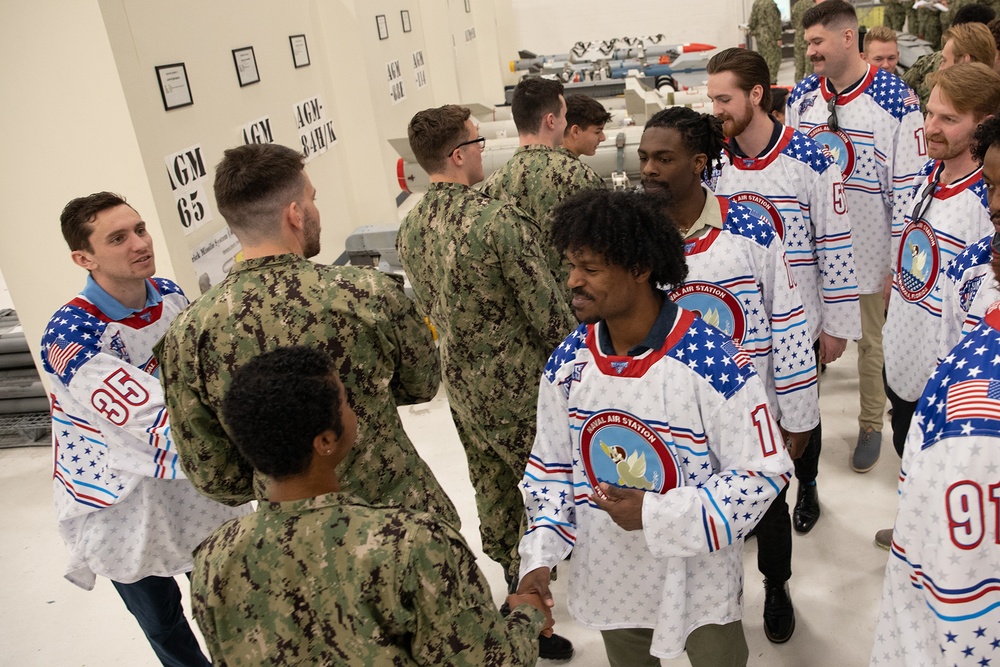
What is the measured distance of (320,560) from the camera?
4.10 ft

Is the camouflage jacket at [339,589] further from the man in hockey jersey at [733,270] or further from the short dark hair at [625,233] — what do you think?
the man in hockey jersey at [733,270]

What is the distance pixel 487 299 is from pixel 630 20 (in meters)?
11.8

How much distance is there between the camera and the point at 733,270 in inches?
84.4

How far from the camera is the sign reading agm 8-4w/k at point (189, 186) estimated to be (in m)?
4.05

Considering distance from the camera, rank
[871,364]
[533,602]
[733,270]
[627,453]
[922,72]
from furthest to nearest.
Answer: [922,72]
[871,364]
[733,270]
[627,453]
[533,602]

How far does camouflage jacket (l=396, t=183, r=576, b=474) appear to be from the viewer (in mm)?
2541

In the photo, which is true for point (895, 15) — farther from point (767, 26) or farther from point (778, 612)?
point (778, 612)

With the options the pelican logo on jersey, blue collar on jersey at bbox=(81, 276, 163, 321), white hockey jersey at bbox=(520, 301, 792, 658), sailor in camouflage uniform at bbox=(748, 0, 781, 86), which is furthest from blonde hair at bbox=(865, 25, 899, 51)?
sailor in camouflage uniform at bbox=(748, 0, 781, 86)

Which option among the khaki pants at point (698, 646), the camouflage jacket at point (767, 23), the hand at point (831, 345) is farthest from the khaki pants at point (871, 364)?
the camouflage jacket at point (767, 23)

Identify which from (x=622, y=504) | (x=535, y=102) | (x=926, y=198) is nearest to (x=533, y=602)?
(x=622, y=504)

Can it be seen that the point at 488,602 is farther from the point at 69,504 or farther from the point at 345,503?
the point at 69,504

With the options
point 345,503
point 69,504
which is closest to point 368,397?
point 345,503

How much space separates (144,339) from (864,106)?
2901mm

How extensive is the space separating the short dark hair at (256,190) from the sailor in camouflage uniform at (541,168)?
1412 mm
